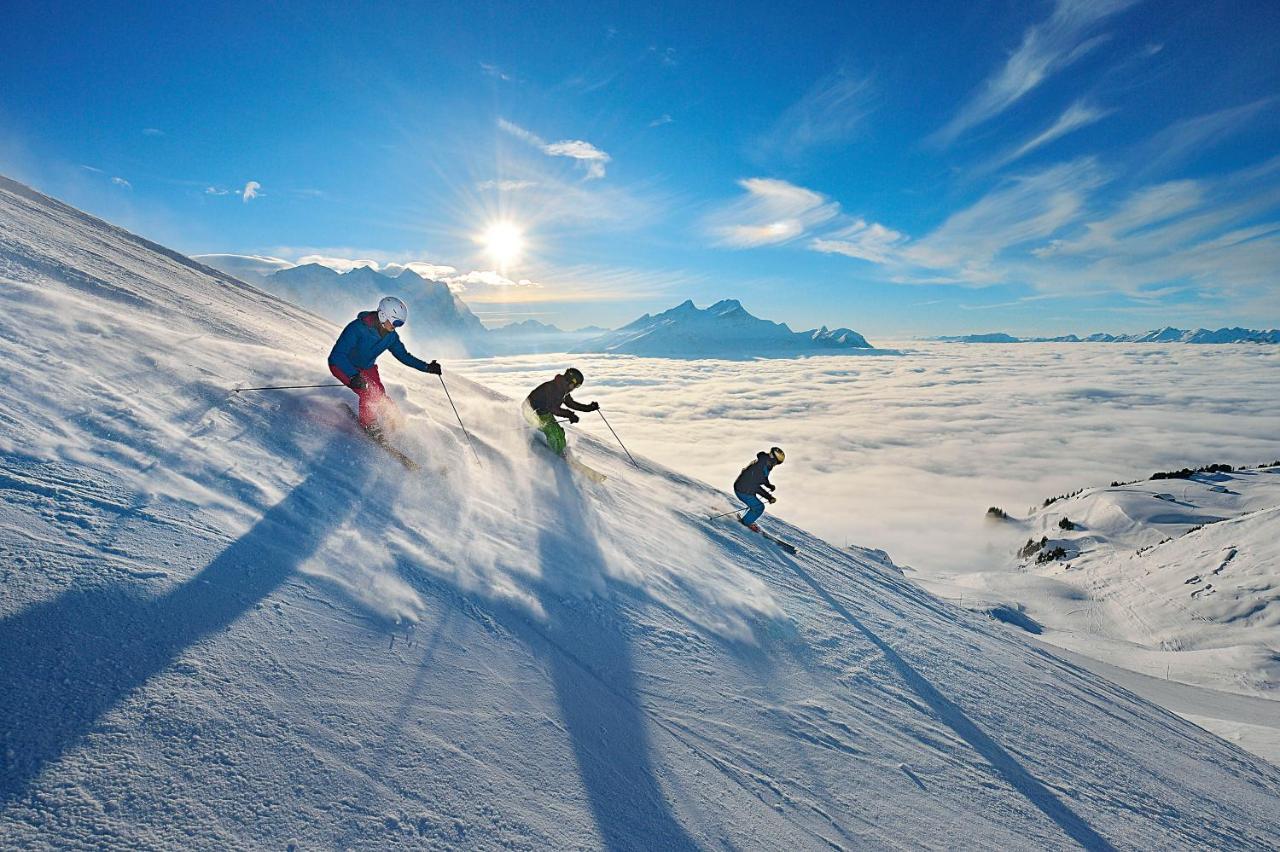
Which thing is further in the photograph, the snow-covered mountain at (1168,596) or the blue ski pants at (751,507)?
the snow-covered mountain at (1168,596)

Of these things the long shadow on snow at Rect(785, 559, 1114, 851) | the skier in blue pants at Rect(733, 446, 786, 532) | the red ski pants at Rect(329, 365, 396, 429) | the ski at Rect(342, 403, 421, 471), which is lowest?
the long shadow on snow at Rect(785, 559, 1114, 851)

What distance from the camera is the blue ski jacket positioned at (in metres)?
6.22

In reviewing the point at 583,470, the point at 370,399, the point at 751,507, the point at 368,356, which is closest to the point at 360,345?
the point at 368,356

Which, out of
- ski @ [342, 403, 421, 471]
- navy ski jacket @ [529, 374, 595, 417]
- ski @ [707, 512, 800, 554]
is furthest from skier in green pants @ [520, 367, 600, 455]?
ski @ [342, 403, 421, 471]

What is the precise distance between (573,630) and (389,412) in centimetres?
389

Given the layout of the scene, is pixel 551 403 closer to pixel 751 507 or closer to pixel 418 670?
pixel 751 507

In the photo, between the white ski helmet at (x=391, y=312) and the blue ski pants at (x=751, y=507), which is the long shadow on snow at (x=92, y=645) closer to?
the white ski helmet at (x=391, y=312)

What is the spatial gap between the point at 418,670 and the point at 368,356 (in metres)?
4.56

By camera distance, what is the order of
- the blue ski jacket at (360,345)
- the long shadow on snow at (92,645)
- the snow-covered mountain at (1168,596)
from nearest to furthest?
the long shadow on snow at (92,645) → the blue ski jacket at (360,345) → the snow-covered mountain at (1168,596)

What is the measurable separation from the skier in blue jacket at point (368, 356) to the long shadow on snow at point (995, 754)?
6.57 meters

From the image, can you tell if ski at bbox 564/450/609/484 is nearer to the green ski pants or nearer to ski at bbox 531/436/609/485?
ski at bbox 531/436/609/485

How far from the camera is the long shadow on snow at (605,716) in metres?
2.72

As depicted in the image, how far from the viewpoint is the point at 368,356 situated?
6344mm

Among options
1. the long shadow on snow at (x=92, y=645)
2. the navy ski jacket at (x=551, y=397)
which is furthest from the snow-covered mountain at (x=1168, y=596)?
the long shadow on snow at (x=92, y=645)
